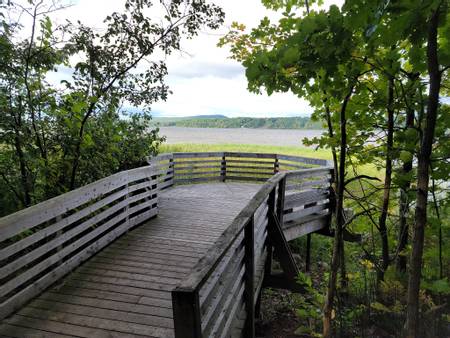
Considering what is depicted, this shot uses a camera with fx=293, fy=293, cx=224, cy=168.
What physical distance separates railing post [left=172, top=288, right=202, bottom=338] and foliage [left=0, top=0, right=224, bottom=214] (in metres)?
3.07

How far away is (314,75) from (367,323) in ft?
9.89

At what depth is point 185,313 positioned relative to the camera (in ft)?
4.58

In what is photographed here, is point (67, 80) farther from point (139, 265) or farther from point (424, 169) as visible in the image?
point (424, 169)

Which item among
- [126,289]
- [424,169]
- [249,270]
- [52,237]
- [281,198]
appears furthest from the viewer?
[281,198]

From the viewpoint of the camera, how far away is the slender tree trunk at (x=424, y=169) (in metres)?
1.18

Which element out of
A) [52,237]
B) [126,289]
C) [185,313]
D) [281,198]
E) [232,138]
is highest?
[232,138]

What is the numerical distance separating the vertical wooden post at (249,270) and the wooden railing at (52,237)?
6.52 feet

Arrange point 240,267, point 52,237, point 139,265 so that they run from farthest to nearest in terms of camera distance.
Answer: point 139,265 < point 52,237 < point 240,267

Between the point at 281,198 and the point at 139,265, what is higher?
the point at 281,198

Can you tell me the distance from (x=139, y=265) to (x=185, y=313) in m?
2.46

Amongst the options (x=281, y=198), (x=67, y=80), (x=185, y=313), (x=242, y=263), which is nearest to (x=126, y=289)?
(x=242, y=263)

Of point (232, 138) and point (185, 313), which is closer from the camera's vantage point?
point (185, 313)

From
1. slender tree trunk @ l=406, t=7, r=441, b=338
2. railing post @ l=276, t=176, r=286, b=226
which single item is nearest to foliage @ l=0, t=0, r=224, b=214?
railing post @ l=276, t=176, r=286, b=226

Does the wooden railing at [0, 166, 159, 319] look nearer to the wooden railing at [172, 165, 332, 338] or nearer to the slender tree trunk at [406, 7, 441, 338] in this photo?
the wooden railing at [172, 165, 332, 338]
